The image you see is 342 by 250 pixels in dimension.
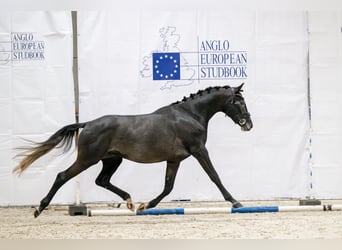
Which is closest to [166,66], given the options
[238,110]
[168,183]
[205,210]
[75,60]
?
[75,60]

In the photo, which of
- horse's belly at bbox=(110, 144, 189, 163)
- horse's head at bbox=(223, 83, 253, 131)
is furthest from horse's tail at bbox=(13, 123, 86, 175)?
horse's head at bbox=(223, 83, 253, 131)

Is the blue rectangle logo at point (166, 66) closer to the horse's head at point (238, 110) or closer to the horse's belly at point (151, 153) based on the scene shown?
the horse's head at point (238, 110)

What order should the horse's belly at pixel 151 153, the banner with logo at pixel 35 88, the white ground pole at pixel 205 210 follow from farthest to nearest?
1. the banner with logo at pixel 35 88
2. the horse's belly at pixel 151 153
3. the white ground pole at pixel 205 210

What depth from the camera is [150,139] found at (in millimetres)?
6137

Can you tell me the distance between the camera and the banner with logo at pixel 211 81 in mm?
6883

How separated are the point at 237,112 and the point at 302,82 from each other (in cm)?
117

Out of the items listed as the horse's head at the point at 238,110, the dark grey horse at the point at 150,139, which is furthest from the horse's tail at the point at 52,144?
the horse's head at the point at 238,110

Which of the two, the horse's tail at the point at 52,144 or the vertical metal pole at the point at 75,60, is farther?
the vertical metal pole at the point at 75,60

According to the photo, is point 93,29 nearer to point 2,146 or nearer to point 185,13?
point 185,13

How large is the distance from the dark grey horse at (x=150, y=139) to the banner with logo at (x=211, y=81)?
0.70 metres

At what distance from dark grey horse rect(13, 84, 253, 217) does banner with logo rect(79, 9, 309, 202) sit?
699mm

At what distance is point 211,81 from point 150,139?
1.18m

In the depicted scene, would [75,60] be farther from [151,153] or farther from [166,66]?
[151,153]

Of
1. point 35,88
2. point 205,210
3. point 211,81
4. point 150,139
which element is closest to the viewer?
point 205,210
